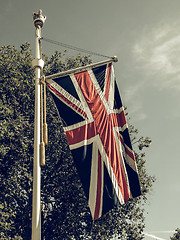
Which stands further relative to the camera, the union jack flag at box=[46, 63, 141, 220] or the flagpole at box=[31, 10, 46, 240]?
the union jack flag at box=[46, 63, 141, 220]

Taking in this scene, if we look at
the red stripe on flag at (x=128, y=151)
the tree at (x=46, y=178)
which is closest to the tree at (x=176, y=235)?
the tree at (x=46, y=178)

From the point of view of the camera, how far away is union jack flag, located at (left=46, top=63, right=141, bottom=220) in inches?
324

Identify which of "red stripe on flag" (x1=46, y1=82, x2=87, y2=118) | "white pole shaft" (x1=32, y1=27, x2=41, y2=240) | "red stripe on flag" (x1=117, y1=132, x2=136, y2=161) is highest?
"red stripe on flag" (x1=46, y1=82, x2=87, y2=118)

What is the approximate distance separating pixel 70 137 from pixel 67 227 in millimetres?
10157

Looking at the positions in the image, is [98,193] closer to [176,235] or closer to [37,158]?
[37,158]

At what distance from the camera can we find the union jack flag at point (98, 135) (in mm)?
8219

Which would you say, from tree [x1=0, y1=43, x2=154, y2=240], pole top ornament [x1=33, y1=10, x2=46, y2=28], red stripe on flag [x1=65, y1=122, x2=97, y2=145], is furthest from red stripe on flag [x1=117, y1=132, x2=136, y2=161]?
tree [x1=0, y1=43, x2=154, y2=240]

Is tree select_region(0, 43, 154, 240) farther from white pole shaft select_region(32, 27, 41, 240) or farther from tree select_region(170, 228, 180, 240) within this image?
tree select_region(170, 228, 180, 240)

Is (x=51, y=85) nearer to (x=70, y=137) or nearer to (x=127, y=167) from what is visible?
(x=70, y=137)

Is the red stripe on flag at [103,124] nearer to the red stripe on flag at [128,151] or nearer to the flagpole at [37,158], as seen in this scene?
the red stripe on flag at [128,151]

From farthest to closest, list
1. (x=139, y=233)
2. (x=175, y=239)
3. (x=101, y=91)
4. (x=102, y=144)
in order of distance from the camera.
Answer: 1. (x=175, y=239)
2. (x=139, y=233)
3. (x=101, y=91)
4. (x=102, y=144)

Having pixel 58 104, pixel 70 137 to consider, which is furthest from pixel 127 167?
pixel 58 104

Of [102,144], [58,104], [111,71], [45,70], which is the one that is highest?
[45,70]

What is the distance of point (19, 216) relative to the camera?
54.9ft
